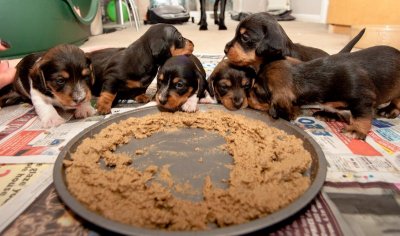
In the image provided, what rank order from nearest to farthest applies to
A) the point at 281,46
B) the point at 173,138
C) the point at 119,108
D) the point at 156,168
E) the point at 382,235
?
the point at 382,235
the point at 156,168
the point at 173,138
the point at 281,46
the point at 119,108

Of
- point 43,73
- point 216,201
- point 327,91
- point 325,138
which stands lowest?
point 325,138

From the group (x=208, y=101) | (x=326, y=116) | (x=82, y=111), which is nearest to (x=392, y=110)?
(x=326, y=116)

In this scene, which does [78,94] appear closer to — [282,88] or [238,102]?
[238,102]

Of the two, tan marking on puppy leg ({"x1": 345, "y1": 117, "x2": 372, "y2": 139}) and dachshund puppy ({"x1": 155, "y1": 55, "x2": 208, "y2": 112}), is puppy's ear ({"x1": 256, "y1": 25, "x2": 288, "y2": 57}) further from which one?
tan marking on puppy leg ({"x1": 345, "y1": 117, "x2": 372, "y2": 139})

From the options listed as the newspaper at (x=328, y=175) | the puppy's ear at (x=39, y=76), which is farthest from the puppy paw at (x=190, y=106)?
the puppy's ear at (x=39, y=76)

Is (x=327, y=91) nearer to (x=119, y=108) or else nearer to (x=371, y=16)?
(x=119, y=108)

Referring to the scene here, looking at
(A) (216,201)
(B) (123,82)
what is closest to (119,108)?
(B) (123,82)
